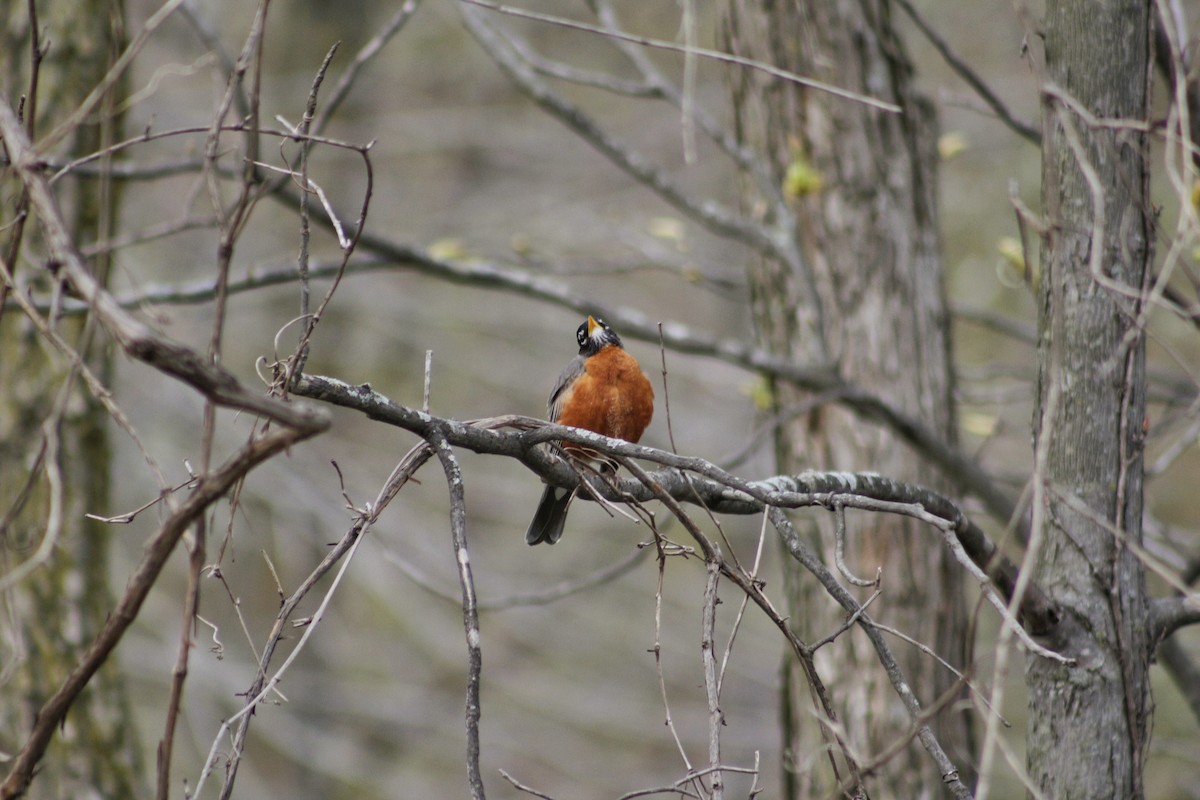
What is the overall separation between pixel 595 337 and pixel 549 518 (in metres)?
1.04

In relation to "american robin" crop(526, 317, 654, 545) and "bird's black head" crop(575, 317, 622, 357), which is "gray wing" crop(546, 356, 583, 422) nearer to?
"american robin" crop(526, 317, 654, 545)

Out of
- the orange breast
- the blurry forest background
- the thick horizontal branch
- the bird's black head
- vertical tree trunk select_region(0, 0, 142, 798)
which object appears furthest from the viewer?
the blurry forest background

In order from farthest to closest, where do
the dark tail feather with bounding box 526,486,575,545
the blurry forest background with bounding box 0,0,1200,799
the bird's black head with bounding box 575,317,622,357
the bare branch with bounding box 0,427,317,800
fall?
the blurry forest background with bounding box 0,0,1200,799
the bird's black head with bounding box 575,317,622,357
the dark tail feather with bounding box 526,486,575,545
the bare branch with bounding box 0,427,317,800

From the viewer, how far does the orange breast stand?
4.59 meters

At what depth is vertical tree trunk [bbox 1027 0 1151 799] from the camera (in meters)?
2.60

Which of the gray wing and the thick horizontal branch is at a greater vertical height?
the gray wing

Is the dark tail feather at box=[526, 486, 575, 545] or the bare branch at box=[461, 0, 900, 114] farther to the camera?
the dark tail feather at box=[526, 486, 575, 545]

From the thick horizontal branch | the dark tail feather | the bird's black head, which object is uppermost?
the bird's black head

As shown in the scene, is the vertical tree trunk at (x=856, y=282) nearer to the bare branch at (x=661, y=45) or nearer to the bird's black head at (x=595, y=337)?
the bird's black head at (x=595, y=337)

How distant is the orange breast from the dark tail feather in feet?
1.16

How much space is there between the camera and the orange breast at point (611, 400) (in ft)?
15.1

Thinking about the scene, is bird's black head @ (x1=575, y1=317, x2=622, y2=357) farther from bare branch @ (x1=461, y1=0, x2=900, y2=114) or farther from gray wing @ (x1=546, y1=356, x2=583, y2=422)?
bare branch @ (x1=461, y1=0, x2=900, y2=114)

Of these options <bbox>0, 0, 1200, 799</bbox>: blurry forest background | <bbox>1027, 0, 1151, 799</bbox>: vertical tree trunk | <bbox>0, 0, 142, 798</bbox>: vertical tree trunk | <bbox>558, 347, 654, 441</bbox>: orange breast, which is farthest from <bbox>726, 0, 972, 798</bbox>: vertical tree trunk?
<bbox>0, 0, 1200, 799</bbox>: blurry forest background

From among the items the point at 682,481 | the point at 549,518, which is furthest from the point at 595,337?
the point at 682,481
